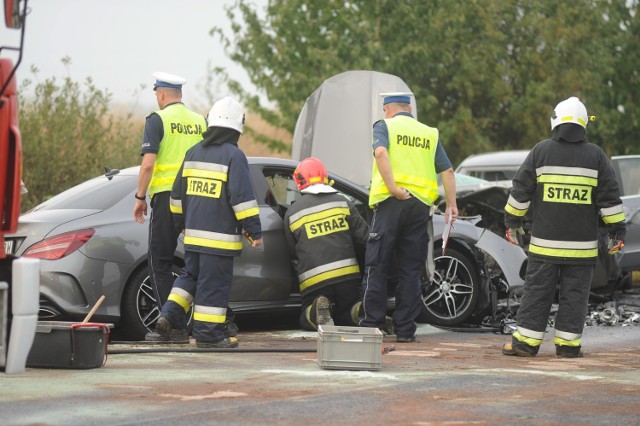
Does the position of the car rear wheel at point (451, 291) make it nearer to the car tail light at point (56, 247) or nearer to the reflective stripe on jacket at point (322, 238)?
the reflective stripe on jacket at point (322, 238)

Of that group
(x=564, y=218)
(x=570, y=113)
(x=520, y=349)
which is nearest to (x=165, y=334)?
(x=520, y=349)

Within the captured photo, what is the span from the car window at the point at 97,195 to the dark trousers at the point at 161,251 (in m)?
0.54

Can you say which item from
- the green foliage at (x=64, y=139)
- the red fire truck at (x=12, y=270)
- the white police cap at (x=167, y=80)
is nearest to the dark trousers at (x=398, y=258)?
the white police cap at (x=167, y=80)

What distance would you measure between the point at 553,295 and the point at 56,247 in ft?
12.1

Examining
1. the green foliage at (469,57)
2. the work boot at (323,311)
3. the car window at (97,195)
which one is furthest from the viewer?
the green foliage at (469,57)

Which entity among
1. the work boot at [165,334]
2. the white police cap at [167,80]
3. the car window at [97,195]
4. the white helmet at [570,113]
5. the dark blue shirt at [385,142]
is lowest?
the work boot at [165,334]

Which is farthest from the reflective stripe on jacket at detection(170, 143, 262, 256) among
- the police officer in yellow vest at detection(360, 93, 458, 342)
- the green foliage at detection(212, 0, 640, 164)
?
the green foliage at detection(212, 0, 640, 164)

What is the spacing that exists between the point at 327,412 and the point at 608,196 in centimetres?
384

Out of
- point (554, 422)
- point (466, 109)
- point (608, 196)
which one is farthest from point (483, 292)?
point (466, 109)

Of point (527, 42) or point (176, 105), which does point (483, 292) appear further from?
point (527, 42)

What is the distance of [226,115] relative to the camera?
380 inches

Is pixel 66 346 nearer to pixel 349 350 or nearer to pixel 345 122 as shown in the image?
pixel 349 350

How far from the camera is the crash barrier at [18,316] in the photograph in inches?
238

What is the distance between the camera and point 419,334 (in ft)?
37.4
